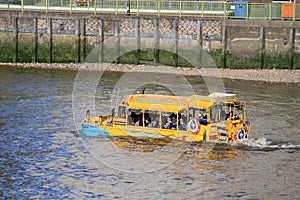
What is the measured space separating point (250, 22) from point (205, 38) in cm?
361

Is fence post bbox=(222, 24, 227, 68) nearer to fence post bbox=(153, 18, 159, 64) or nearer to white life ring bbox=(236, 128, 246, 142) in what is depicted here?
fence post bbox=(153, 18, 159, 64)

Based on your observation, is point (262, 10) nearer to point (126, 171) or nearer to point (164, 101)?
point (164, 101)

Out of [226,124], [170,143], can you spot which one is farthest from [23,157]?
[226,124]

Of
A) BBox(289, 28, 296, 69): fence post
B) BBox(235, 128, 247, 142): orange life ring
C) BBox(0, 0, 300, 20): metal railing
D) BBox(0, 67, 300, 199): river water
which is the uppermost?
BBox(0, 0, 300, 20): metal railing

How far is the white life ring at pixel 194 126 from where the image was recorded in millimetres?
30531

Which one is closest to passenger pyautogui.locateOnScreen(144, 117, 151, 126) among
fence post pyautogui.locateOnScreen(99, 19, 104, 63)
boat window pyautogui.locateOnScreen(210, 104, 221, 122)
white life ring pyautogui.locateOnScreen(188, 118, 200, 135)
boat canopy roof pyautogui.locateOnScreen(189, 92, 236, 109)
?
boat canopy roof pyautogui.locateOnScreen(189, 92, 236, 109)

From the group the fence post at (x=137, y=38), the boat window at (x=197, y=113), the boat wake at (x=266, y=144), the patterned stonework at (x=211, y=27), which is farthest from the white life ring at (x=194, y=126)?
the fence post at (x=137, y=38)

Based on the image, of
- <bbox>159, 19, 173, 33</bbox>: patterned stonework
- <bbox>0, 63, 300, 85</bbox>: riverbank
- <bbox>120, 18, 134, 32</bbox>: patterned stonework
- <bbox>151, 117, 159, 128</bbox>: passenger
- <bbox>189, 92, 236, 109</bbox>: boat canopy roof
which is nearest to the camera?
<bbox>189, 92, 236, 109</bbox>: boat canopy roof

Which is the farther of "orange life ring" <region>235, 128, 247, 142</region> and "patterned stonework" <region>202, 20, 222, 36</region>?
"patterned stonework" <region>202, 20, 222, 36</region>

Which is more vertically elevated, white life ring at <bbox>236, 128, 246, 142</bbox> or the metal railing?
the metal railing

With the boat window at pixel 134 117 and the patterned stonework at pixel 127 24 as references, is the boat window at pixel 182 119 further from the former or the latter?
the patterned stonework at pixel 127 24

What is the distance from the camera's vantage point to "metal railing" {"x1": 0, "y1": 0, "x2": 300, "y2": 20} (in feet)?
169

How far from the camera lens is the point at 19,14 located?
2180 inches

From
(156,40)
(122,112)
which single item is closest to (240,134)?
(122,112)
